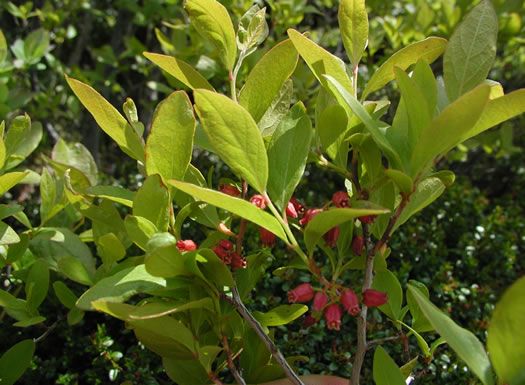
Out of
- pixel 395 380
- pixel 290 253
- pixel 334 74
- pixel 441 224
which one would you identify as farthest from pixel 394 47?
pixel 395 380

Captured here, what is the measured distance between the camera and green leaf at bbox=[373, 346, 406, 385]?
0.86m

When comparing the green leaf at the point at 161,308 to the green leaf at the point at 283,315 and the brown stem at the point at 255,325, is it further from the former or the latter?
the green leaf at the point at 283,315

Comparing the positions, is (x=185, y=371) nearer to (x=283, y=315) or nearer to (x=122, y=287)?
(x=283, y=315)

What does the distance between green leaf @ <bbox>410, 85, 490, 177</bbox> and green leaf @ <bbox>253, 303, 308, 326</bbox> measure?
0.33 metres

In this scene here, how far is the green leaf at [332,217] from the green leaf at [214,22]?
1.10 feet

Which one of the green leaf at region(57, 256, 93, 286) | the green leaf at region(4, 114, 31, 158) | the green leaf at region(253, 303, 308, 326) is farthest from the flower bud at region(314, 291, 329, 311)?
the green leaf at region(4, 114, 31, 158)

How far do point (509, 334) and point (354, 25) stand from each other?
573 millimetres

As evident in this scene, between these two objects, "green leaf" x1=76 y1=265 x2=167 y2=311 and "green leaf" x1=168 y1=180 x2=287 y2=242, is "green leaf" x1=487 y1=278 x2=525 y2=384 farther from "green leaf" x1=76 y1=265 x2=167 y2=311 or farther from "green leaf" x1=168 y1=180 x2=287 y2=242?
"green leaf" x1=76 y1=265 x2=167 y2=311

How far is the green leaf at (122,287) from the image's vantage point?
70cm

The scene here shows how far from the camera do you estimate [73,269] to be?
3.53ft

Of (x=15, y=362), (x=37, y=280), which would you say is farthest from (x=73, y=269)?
(x=15, y=362)

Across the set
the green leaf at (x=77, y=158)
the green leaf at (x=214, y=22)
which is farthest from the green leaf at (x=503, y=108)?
the green leaf at (x=77, y=158)

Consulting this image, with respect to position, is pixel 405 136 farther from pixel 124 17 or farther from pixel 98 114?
pixel 124 17

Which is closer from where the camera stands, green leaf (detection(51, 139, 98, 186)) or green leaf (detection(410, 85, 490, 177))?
green leaf (detection(410, 85, 490, 177))
